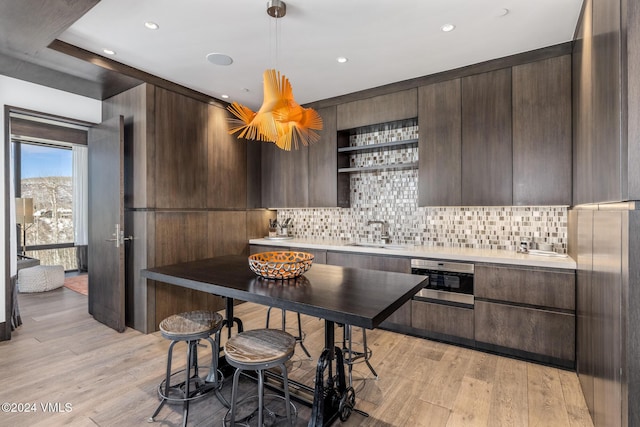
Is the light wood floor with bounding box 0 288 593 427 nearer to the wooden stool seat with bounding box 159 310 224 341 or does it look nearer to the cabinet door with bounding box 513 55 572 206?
the wooden stool seat with bounding box 159 310 224 341

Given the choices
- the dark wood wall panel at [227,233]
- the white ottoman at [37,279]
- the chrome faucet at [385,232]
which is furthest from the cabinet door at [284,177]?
the white ottoman at [37,279]

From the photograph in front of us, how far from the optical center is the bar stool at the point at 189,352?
1980mm

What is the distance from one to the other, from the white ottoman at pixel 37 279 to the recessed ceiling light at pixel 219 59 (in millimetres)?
4643

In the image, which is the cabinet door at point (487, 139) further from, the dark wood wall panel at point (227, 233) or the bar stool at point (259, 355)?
the dark wood wall panel at point (227, 233)

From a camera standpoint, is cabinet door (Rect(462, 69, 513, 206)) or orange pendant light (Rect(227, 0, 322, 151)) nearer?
orange pendant light (Rect(227, 0, 322, 151))

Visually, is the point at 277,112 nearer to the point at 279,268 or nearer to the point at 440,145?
the point at 279,268

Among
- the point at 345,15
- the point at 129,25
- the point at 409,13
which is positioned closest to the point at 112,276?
the point at 129,25

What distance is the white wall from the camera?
319 centimetres


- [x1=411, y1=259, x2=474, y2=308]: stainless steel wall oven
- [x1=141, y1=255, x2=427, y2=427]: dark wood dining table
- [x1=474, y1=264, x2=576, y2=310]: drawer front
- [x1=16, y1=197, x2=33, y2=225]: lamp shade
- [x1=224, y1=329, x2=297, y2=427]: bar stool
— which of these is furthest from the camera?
[x1=16, y1=197, x2=33, y2=225]: lamp shade

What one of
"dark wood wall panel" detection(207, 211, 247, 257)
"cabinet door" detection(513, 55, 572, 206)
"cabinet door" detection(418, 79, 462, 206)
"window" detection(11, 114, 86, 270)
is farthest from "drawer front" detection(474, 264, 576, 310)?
"window" detection(11, 114, 86, 270)

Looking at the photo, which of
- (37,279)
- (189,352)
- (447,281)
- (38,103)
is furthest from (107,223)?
(447,281)

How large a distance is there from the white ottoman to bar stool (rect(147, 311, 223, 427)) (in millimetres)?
4199

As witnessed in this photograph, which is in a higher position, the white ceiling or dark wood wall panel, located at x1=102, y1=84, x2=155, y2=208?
the white ceiling

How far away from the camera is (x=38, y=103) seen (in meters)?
3.43
